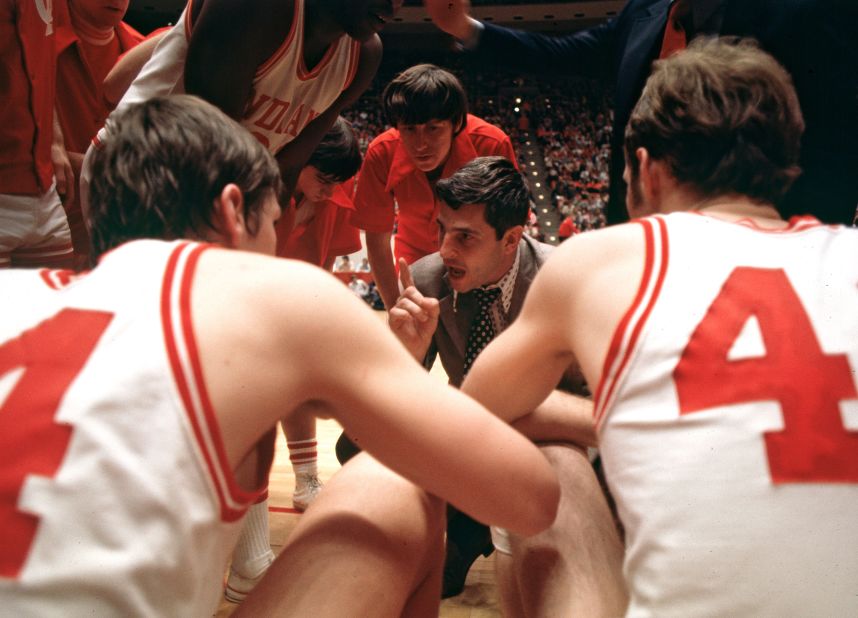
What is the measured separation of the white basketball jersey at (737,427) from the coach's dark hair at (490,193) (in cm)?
127

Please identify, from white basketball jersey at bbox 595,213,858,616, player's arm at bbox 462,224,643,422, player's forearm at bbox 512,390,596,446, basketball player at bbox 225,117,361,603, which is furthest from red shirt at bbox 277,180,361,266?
white basketball jersey at bbox 595,213,858,616

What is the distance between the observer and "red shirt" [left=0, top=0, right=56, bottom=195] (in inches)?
78.4

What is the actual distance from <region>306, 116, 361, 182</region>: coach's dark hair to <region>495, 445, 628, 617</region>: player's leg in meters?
1.66

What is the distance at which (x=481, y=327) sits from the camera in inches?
84.4

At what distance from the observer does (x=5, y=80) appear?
201cm

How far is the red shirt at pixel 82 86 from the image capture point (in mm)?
2541

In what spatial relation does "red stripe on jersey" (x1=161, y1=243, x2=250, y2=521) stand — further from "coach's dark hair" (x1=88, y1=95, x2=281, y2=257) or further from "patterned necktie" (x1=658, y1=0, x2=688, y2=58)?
"patterned necktie" (x1=658, y1=0, x2=688, y2=58)

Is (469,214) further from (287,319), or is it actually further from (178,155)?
(287,319)

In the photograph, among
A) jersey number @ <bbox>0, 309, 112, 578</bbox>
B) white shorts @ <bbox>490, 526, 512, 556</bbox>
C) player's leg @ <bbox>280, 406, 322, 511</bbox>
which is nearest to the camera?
jersey number @ <bbox>0, 309, 112, 578</bbox>

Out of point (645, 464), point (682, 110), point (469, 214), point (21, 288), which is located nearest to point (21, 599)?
point (21, 288)

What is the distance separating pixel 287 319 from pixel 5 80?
1.74 meters

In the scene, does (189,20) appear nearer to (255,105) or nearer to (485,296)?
(255,105)

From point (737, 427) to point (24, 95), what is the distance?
2148mm

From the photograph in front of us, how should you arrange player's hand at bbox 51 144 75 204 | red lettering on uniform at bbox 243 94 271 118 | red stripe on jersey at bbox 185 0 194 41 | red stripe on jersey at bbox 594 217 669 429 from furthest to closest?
player's hand at bbox 51 144 75 204
red lettering on uniform at bbox 243 94 271 118
red stripe on jersey at bbox 185 0 194 41
red stripe on jersey at bbox 594 217 669 429
